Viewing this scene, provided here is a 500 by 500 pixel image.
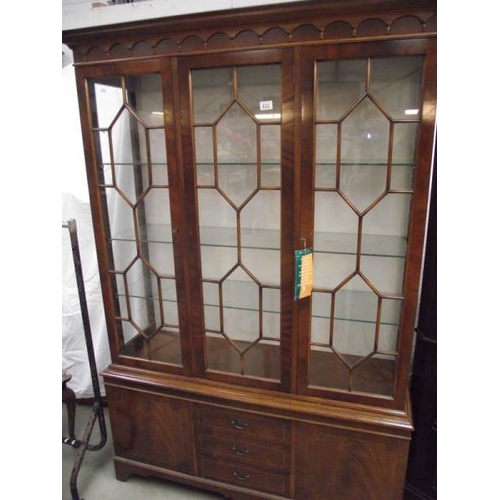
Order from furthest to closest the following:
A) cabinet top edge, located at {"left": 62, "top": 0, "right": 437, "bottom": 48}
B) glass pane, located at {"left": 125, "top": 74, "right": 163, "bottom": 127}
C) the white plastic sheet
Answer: the white plastic sheet, glass pane, located at {"left": 125, "top": 74, "right": 163, "bottom": 127}, cabinet top edge, located at {"left": 62, "top": 0, "right": 437, "bottom": 48}

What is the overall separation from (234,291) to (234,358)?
29 cm

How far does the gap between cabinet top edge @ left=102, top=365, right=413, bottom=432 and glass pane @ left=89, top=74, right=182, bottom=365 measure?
0.30 feet

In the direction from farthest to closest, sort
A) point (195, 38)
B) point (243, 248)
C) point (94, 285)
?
point (94, 285)
point (243, 248)
point (195, 38)

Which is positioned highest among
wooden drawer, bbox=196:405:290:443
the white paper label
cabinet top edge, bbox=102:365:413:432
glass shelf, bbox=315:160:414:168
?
the white paper label

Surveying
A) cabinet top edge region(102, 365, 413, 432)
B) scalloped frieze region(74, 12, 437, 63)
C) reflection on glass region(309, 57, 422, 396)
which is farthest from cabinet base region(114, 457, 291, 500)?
scalloped frieze region(74, 12, 437, 63)

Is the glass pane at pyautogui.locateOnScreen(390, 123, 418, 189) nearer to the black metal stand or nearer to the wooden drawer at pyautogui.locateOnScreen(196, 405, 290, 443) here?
the wooden drawer at pyautogui.locateOnScreen(196, 405, 290, 443)

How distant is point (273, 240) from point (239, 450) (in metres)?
0.95

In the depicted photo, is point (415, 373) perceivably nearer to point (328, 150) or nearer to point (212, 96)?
point (328, 150)

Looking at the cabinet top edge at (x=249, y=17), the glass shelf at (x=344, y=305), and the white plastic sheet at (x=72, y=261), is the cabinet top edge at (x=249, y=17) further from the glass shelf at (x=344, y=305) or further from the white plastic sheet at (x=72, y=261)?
the glass shelf at (x=344, y=305)

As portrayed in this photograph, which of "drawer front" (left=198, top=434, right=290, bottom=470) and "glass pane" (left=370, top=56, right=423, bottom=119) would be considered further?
"drawer front" (left=198, top=434, right=290, bottom=470)

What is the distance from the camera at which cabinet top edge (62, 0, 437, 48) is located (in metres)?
1.07

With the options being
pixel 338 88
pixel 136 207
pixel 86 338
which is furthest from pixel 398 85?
pixel 86 338
